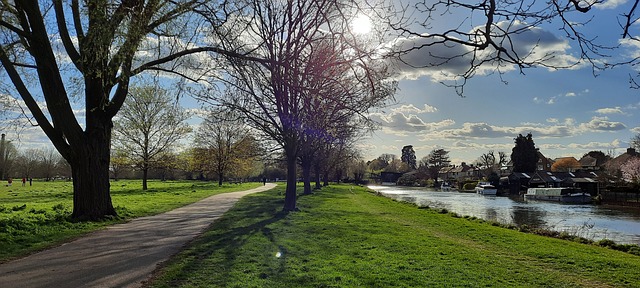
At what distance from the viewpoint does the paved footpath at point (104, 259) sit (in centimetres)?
634

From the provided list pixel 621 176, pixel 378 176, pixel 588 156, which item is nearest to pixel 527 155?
pixel 621 176

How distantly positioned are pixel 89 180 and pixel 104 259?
6248mm

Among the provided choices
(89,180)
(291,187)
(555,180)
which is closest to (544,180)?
(555,180)

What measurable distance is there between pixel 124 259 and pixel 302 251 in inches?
138

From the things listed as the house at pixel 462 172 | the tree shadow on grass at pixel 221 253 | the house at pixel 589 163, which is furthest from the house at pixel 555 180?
the tree shadow on grass at pixel 221 253

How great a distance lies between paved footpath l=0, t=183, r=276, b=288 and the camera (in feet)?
20.8

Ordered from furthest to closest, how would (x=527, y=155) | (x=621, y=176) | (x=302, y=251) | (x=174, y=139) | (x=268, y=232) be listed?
1. (x=527, y=155)
2. (x=621, y=176)
3. (x=174, y=139)
4. (x=268, y=232)
5. (x=302, y=251)

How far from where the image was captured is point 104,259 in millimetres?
7883

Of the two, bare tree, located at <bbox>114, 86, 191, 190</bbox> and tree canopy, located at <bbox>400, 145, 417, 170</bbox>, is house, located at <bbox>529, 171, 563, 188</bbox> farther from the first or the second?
tree canopy, located at <bbox>400, 145, 417, 170</bbox>

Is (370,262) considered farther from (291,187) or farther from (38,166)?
(38,166)

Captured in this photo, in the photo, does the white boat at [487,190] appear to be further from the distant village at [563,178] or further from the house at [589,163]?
the house at [589,163]

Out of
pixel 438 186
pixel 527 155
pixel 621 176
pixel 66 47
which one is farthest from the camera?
pixel 438 186

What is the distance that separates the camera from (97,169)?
526 inches

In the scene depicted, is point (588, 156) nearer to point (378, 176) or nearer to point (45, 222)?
point (378, 176)
